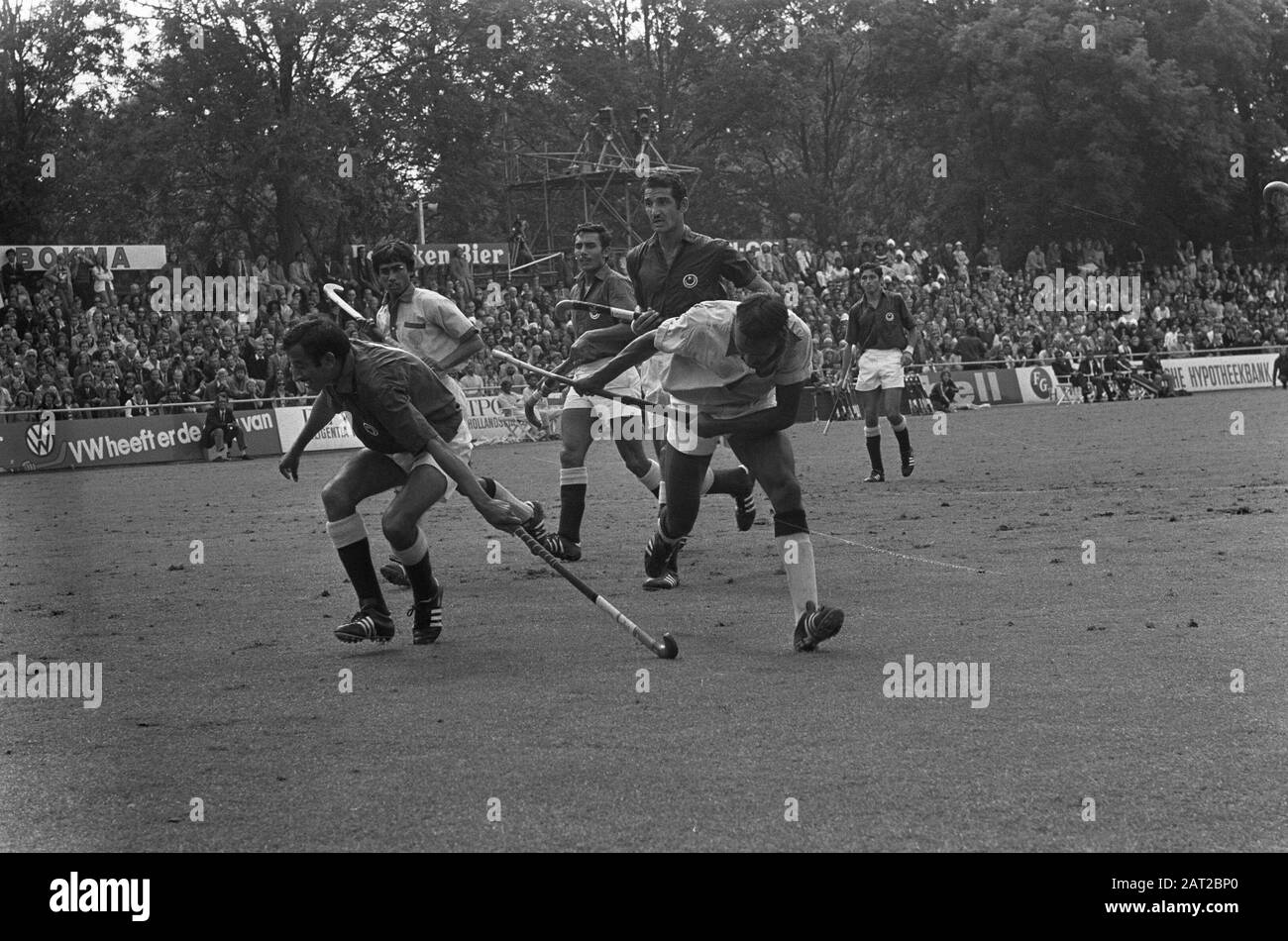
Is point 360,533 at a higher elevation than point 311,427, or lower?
lower

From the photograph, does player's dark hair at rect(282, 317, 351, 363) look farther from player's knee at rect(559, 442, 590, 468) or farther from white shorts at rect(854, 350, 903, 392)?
white shorts at rect(854, 350, 903, 392)

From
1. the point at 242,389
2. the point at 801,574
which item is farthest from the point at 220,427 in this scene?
the point at 801,574

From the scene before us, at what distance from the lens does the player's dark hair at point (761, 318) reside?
7.95 m

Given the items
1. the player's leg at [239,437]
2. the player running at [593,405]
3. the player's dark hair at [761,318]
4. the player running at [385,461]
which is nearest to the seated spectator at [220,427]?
Answer: the player's leg at [239,437]

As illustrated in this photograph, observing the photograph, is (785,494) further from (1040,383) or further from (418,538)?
(1040,383)

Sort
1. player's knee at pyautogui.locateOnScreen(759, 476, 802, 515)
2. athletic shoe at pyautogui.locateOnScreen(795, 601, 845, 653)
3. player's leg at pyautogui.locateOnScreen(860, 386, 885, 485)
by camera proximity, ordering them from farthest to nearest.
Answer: player's leg at pyautogui.locateOnScreen(860, 386, 885, 485), player's knee at pyautogui.locateOnScreen(759, 476, 802, 515), athletic shoe at pyautogui.locateOnScreen(795, 601, 845, 653)

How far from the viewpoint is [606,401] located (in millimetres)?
12406

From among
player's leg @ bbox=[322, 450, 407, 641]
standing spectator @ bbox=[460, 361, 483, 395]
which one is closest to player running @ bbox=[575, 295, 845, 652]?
player's leg @ bbox=[322, 450, 407, 641]

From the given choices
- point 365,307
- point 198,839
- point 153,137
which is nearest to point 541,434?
point 365,307

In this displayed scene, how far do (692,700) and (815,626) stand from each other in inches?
43.7

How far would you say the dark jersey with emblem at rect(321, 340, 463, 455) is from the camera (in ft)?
26.5

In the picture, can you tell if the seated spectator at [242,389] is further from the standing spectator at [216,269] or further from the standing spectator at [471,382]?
the standing spectator at [471,382]

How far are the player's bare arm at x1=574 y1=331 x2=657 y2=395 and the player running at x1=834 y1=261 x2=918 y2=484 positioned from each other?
396 inches
